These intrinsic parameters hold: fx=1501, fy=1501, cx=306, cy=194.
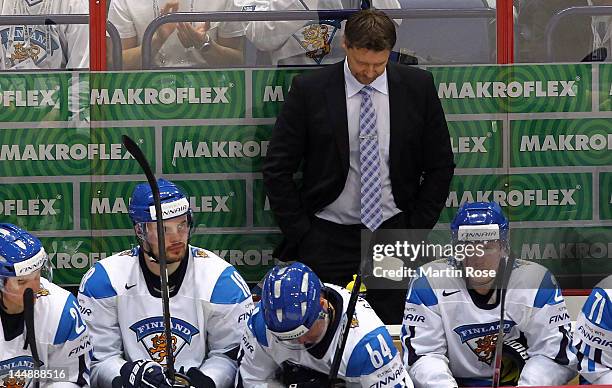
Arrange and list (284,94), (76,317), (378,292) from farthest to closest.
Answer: (284,94) < (378,292) < (76,317)

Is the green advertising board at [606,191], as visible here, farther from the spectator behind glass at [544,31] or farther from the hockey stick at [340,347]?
the hockey stick at [340,347]

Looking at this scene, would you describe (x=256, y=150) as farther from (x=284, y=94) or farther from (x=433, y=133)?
(x=433, y=133)

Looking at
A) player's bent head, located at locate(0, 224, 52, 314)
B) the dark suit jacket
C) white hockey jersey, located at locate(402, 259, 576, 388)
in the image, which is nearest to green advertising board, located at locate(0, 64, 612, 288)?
the dark suit jacket

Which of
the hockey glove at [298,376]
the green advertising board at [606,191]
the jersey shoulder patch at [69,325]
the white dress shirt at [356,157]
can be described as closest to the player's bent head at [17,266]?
the jersey shoulder patch at [69,325]

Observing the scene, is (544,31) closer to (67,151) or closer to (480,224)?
(480,224)

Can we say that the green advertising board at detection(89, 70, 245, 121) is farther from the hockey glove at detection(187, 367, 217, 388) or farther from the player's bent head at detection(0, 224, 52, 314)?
the hockey glove at detection(187, 367, 217, 388)

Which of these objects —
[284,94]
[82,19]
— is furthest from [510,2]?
[82,19]

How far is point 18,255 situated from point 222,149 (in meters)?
1.35

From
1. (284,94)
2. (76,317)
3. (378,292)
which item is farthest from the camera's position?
(284,94)

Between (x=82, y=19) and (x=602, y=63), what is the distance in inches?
81.4

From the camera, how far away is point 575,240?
19.8 ft

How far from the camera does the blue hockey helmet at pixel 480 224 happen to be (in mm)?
5203

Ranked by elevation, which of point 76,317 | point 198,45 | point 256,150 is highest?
point 198,45

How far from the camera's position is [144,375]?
15.5 ft
